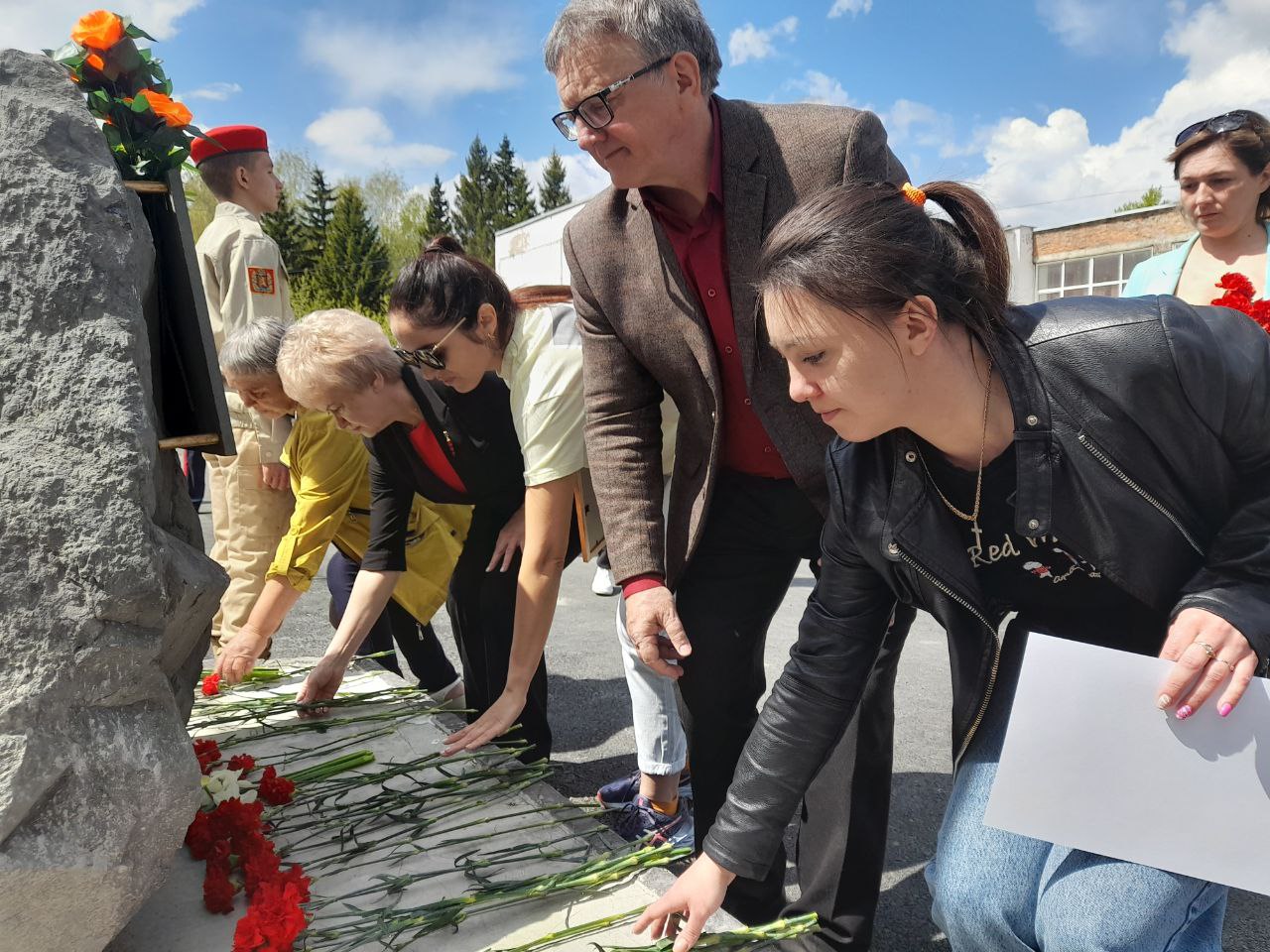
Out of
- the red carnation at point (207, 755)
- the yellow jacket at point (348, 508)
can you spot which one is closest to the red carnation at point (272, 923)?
the red carnation at point (207, 755)

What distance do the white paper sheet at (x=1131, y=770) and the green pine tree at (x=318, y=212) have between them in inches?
1774

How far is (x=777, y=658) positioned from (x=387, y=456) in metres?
2.36

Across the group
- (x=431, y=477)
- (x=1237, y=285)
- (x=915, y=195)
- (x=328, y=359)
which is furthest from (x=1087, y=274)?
(x=915, y=195)

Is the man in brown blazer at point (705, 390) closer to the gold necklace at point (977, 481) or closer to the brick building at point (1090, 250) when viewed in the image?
the gold necklace at point (977, 481)

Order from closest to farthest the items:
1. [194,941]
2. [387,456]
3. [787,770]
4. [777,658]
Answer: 1. [787,770]
2. [194,941]
3. [387,456]
4. [777,658]

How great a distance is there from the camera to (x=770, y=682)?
172 inches

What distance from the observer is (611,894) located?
212cm

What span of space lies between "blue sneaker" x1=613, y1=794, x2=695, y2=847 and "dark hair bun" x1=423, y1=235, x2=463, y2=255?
5.59 feet

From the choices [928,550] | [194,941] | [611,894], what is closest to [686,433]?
[928,550]

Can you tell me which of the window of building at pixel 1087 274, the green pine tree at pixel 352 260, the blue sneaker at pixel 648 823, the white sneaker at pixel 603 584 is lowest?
the blue sneaker at pixel 648 823

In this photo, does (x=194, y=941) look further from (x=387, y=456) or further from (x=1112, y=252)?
(x=1112, y=252)

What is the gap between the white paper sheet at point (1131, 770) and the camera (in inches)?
53.1

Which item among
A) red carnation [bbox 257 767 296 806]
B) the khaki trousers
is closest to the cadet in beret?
the khaki trousers

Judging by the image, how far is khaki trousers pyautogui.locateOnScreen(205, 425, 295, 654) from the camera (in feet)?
12.1
